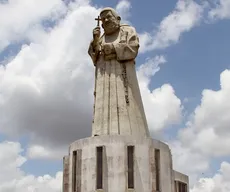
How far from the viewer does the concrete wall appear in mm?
23812

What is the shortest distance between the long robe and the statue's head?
32cm

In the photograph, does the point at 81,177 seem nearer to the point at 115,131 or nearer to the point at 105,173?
the point at 105,173

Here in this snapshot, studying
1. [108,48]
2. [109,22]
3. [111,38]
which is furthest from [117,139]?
[109,22]

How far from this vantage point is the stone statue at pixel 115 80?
26.4m

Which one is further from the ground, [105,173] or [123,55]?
[123,55]

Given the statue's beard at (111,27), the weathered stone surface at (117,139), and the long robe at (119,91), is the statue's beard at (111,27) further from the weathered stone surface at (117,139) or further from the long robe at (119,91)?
the long robe at (119,91)

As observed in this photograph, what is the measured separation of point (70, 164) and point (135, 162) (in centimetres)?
352

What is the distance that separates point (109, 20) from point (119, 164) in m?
8.70

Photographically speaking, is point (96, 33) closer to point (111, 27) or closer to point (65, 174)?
point (111, 27)

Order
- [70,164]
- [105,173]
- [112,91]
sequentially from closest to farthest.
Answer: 1. [105,173]
2. [70,164]
3. [112,91]

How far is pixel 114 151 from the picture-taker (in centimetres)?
2422

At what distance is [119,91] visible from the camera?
27125 millimetres

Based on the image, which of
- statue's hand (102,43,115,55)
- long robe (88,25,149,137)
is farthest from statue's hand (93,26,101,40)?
statue's hand (102,43,115,55)

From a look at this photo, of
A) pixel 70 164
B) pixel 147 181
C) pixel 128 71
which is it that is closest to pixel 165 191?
pixel 147 181
